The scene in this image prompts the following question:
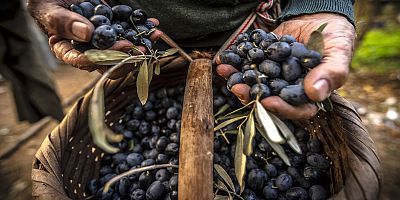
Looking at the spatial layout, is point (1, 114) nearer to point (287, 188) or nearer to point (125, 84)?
point (125, 84)

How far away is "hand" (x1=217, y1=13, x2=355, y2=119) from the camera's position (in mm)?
649

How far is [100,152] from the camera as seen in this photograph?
1166 mm

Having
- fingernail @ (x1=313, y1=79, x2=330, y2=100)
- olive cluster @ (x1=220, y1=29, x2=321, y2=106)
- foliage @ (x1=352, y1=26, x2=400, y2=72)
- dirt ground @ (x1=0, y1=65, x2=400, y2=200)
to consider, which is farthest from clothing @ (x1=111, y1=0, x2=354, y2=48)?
foliage @ (x1=352, y1=26, x2=400, y2=72)

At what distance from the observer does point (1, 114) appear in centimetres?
232

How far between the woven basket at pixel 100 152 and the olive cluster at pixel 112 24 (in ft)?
0.67

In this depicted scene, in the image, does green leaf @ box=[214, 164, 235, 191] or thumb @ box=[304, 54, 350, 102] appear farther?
green leaf @ box=[214, 164, 235, 191]

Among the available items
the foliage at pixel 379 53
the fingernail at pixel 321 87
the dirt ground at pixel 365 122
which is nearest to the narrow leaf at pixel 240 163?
the fingernail at pixel 321 87

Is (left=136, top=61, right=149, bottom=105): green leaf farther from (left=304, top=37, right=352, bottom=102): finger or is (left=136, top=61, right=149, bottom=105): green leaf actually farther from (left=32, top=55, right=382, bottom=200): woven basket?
(left=304, top=37, right=352, bottom=102): finger

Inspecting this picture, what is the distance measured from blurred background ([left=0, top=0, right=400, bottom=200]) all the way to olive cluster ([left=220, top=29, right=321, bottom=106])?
1.91 ft

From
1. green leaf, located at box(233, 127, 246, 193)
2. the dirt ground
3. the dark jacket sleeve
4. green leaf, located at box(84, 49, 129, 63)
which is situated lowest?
the dirt ground

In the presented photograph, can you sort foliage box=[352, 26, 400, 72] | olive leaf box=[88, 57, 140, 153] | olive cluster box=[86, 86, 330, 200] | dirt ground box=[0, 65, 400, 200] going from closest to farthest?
olive leaf box=[88, 57, 140, 153]
olive cluster box=[86, 86, 330, 200]
dirt ground box=[0, 65, 400, 200]
foliage box=[352, 26, 400, 72]

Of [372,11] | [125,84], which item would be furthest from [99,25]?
[372,11]

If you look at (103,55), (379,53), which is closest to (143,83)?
(103,55)

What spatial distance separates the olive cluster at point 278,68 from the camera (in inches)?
27.1
